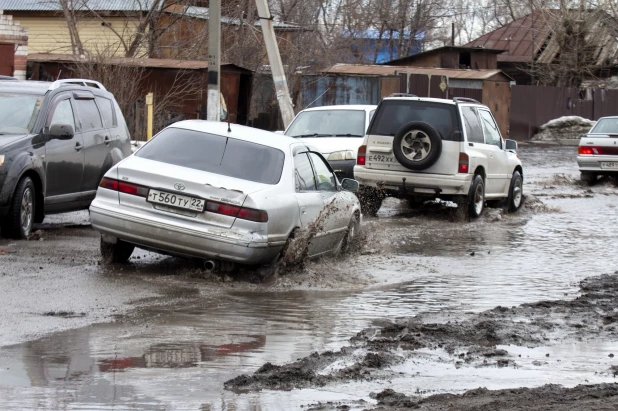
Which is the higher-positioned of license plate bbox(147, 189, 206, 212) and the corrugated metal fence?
the corrugated metal fence

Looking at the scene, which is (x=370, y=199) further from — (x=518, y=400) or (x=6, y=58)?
(x=6, y=58)

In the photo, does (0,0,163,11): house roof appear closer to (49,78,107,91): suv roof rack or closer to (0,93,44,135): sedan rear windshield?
(49,78,107,91): suv roof rack

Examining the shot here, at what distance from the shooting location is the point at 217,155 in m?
9.38

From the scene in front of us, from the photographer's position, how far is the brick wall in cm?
2727

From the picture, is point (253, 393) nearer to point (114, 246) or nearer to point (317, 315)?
point (317, 315)

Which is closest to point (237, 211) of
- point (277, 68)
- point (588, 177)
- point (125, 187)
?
point (125, 187)

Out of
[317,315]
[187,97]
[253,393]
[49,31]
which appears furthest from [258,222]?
[49,31]

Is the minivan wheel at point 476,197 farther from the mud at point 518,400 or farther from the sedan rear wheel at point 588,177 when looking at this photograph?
the mud at point 518,400

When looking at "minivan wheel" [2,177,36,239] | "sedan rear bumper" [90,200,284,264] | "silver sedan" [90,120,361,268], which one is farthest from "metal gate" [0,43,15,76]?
"sedan rear bumper" [90,200,284,264]

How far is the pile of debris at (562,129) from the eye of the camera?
142 feet

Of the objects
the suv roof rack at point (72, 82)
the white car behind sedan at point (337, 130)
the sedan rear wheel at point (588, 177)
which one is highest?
the suv roof rack at point (72, 82)

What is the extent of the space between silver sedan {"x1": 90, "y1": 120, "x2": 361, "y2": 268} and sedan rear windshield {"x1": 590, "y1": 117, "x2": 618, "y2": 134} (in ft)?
48.1

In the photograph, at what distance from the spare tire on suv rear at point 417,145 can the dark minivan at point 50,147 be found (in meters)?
4.08

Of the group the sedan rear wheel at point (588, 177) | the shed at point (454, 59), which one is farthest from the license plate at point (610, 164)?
the shed at point (454, 59)
